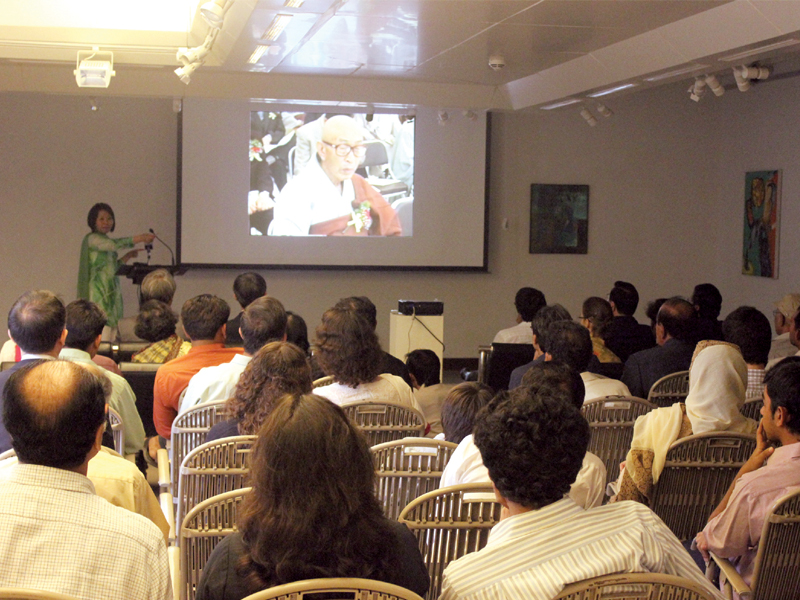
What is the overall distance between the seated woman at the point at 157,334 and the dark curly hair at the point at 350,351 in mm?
1549

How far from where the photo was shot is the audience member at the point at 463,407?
2.82 metres

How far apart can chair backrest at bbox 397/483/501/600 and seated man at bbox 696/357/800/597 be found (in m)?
0.89

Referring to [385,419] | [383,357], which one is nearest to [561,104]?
[383,357]

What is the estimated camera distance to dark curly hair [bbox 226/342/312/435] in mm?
2799

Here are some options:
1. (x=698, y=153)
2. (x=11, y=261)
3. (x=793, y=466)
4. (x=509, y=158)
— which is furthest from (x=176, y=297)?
(x=793, y=466)

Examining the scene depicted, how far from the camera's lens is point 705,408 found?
11.7ft

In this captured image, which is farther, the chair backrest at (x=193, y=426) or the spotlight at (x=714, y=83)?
the spotlight at (x=714, y=83)

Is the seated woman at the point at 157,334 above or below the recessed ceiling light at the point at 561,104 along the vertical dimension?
below

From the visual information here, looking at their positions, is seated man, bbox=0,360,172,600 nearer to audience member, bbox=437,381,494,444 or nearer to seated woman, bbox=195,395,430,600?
seated woman, bbox=195,395,430,600

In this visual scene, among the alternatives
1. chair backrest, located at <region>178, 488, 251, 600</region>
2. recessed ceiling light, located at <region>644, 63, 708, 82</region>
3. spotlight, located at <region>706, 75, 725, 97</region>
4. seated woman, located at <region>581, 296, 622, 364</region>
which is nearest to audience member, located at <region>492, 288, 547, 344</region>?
seated woman, located at <region>581, 296, 622, 364</region>

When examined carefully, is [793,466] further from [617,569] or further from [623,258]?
[623,258]

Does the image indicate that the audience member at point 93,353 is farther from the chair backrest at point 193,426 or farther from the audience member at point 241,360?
the chair backrest at point 193,426

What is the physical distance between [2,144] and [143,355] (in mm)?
4749

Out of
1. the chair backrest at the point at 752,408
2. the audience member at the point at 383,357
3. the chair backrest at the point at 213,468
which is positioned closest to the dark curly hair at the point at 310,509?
the chair backrest at the point at 213,468
